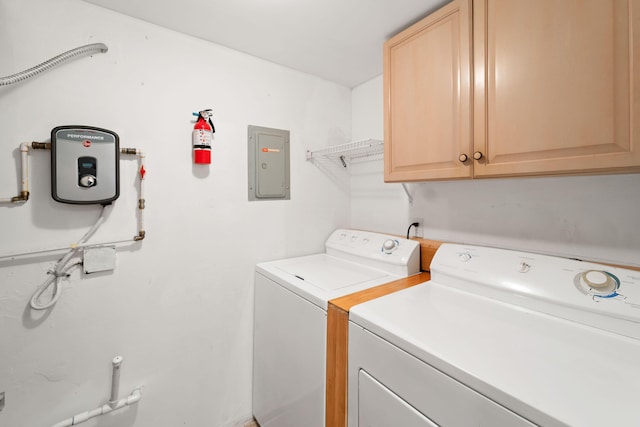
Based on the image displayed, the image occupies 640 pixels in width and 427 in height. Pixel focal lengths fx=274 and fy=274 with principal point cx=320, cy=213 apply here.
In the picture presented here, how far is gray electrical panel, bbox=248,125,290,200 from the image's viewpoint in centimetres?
171

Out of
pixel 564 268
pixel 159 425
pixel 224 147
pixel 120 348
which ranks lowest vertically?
pixel 159 425

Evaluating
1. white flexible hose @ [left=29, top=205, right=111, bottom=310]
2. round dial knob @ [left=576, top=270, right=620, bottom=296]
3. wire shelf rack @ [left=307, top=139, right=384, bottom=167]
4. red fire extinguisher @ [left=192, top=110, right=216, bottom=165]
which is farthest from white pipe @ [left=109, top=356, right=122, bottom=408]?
round dial knob @ [left=576, top=270, right=620, bottom=296]

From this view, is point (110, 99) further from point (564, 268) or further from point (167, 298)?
point (564, 268)

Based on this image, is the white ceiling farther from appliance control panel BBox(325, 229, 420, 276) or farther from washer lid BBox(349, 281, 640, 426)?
washer lid BBox(349, 281, 640, 426)

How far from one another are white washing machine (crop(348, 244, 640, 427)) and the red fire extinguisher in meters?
1.11

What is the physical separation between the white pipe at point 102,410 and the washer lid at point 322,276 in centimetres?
83

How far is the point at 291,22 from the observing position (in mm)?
1388

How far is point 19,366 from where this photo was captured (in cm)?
115

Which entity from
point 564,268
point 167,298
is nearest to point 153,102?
point 167,298

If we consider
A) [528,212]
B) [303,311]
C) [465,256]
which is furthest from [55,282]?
[528,212]

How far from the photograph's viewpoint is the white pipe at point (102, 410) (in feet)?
3.95

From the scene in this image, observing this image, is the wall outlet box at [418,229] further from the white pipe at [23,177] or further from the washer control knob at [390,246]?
the white pipe at [23,177]

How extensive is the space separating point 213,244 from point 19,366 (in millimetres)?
906

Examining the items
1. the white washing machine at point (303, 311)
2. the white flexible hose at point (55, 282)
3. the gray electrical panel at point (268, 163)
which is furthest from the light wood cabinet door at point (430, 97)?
the white flexible hose at point (55, 282)
